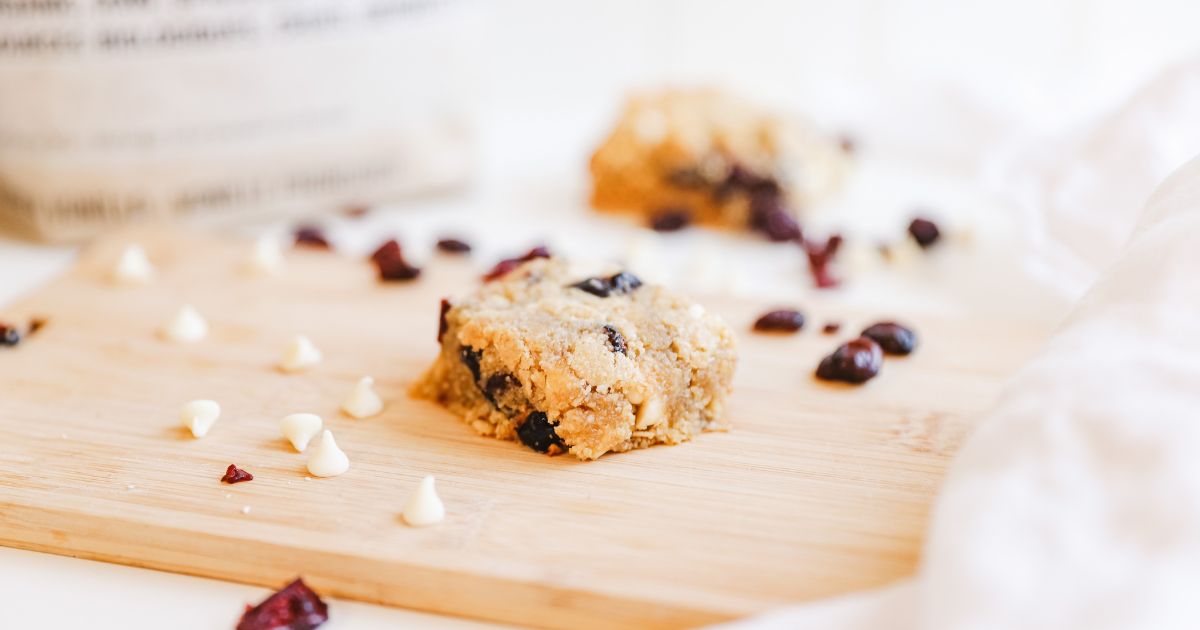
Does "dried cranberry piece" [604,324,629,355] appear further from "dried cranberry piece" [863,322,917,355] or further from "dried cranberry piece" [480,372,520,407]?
"dried cranberry piece" [863,322,917,355]

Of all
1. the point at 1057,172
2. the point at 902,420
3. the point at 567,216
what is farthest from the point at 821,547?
the point at 567,216

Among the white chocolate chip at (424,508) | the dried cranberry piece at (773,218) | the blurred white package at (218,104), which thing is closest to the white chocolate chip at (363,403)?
the white chocolate chip at (424,508)

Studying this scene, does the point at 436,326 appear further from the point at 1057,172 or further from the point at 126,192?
the point at 1057,172

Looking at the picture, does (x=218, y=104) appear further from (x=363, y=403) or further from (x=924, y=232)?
(x=924, y=232)

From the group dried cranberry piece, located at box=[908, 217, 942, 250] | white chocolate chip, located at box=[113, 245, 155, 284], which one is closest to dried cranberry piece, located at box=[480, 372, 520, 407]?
white chocolate chip, located at box=[113, 245, 155, 284]

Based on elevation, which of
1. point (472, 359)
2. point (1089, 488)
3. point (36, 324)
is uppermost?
point (1089, 488)

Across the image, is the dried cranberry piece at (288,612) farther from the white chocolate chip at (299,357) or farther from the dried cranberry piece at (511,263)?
the dried cranberry piece at (511,263)

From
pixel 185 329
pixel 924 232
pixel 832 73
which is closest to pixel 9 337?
pixel 185 329
